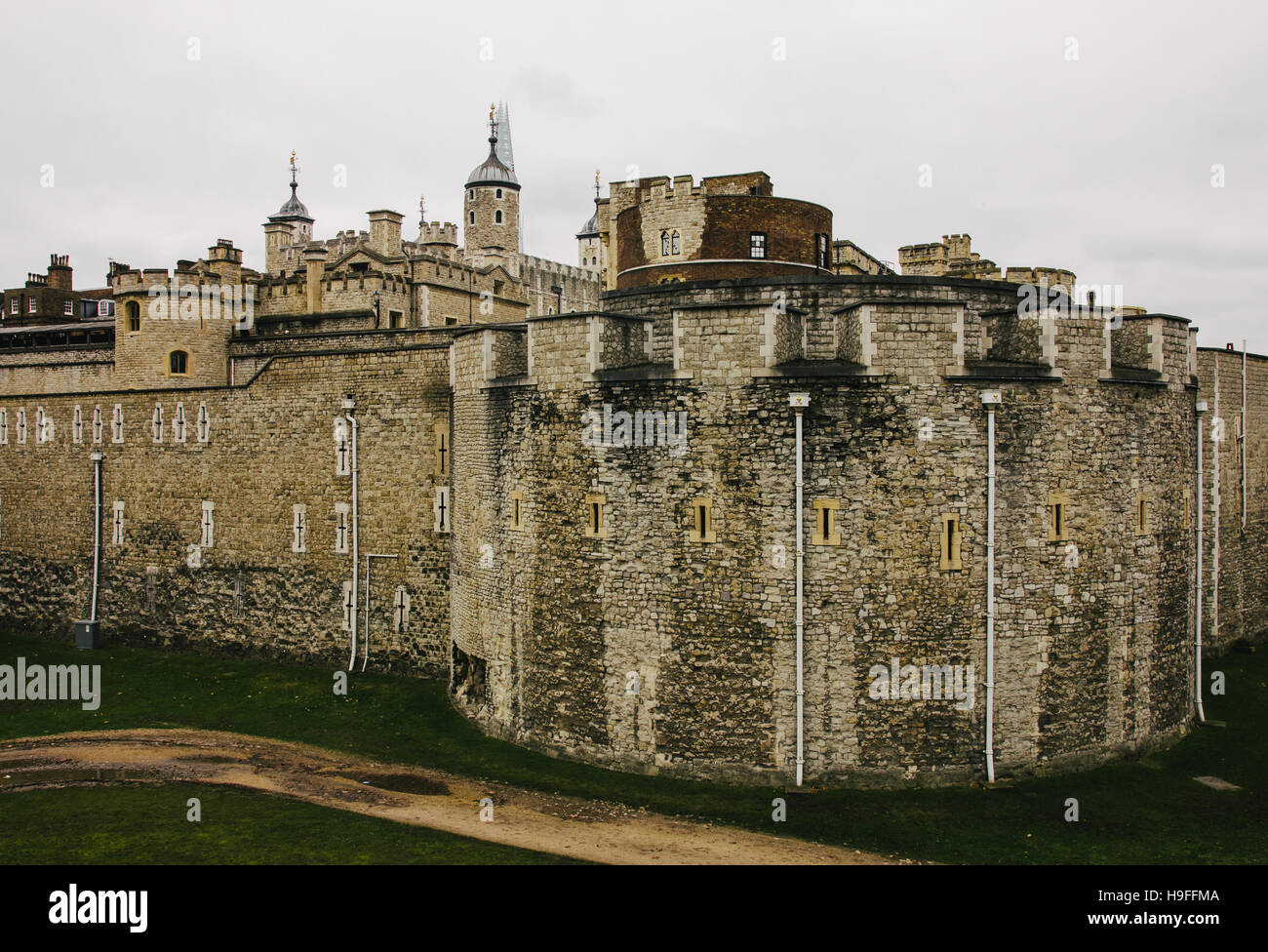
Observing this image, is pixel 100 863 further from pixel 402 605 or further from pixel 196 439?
pixel 196 439

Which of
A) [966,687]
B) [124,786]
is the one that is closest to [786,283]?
[966,687]

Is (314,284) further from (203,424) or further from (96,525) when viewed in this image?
(96,525)

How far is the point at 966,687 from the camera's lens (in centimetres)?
1842

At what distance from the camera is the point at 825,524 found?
60.3ft

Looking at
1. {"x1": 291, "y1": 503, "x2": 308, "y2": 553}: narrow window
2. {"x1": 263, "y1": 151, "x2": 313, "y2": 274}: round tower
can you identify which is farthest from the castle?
{"x1": 263, "y1": 151, "x2": 313, "y2": 274}: round tower

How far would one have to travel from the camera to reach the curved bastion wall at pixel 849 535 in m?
18.3

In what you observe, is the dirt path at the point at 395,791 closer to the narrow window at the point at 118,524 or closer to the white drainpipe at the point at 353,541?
the white drainpipe at the point at 353,541

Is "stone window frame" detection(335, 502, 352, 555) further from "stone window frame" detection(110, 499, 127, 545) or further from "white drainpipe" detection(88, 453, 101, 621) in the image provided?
"white drainpipe" detection(88, 453, 101, 621)

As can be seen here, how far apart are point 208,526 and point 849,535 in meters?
21.7

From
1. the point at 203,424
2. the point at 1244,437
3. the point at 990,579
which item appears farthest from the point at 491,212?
the point at 990,579

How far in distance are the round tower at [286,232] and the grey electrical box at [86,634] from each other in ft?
77.9

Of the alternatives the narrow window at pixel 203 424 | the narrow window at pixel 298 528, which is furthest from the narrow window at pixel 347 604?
the narrow window at pixel 203 424

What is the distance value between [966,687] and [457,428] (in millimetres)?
13100

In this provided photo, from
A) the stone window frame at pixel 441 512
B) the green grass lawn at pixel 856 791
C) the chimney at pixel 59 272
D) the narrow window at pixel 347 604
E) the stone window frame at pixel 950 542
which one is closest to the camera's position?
the green grass lawn at pixel 856 791
